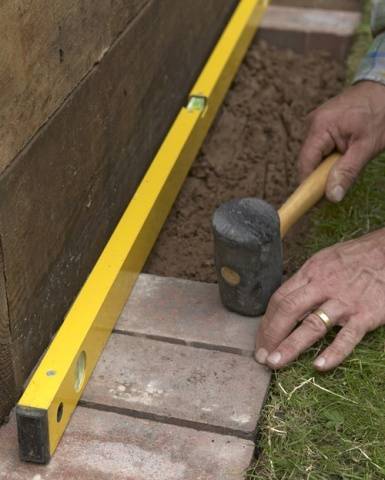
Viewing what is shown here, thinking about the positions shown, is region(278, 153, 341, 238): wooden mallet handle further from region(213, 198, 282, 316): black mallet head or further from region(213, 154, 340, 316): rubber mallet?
region(213, 198, 282, 316): black mallet head

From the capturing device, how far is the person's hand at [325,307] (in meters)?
2.32

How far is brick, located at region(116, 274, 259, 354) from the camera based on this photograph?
2438 mm

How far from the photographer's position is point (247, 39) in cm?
428

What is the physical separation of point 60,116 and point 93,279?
0.45 m

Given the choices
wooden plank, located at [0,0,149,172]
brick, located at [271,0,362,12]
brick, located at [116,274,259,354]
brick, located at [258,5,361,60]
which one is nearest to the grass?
brick, located at [116,274,259,354]

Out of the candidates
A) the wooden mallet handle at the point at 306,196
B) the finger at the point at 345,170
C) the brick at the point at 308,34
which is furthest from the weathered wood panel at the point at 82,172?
the brick at the point at 308,34

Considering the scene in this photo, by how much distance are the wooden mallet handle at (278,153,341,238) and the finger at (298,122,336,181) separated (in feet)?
0.09

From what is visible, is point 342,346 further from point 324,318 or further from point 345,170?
point 345,170

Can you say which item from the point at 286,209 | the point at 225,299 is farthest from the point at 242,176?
the point at 225,299

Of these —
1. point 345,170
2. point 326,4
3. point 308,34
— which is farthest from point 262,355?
point 326,4

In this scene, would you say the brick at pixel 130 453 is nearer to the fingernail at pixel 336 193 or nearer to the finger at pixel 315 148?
the fingernail at pixel 336 193

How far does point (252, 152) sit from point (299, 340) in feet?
4.65

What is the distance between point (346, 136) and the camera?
286 centimetres

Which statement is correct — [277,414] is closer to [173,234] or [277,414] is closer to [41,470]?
[41,470]
